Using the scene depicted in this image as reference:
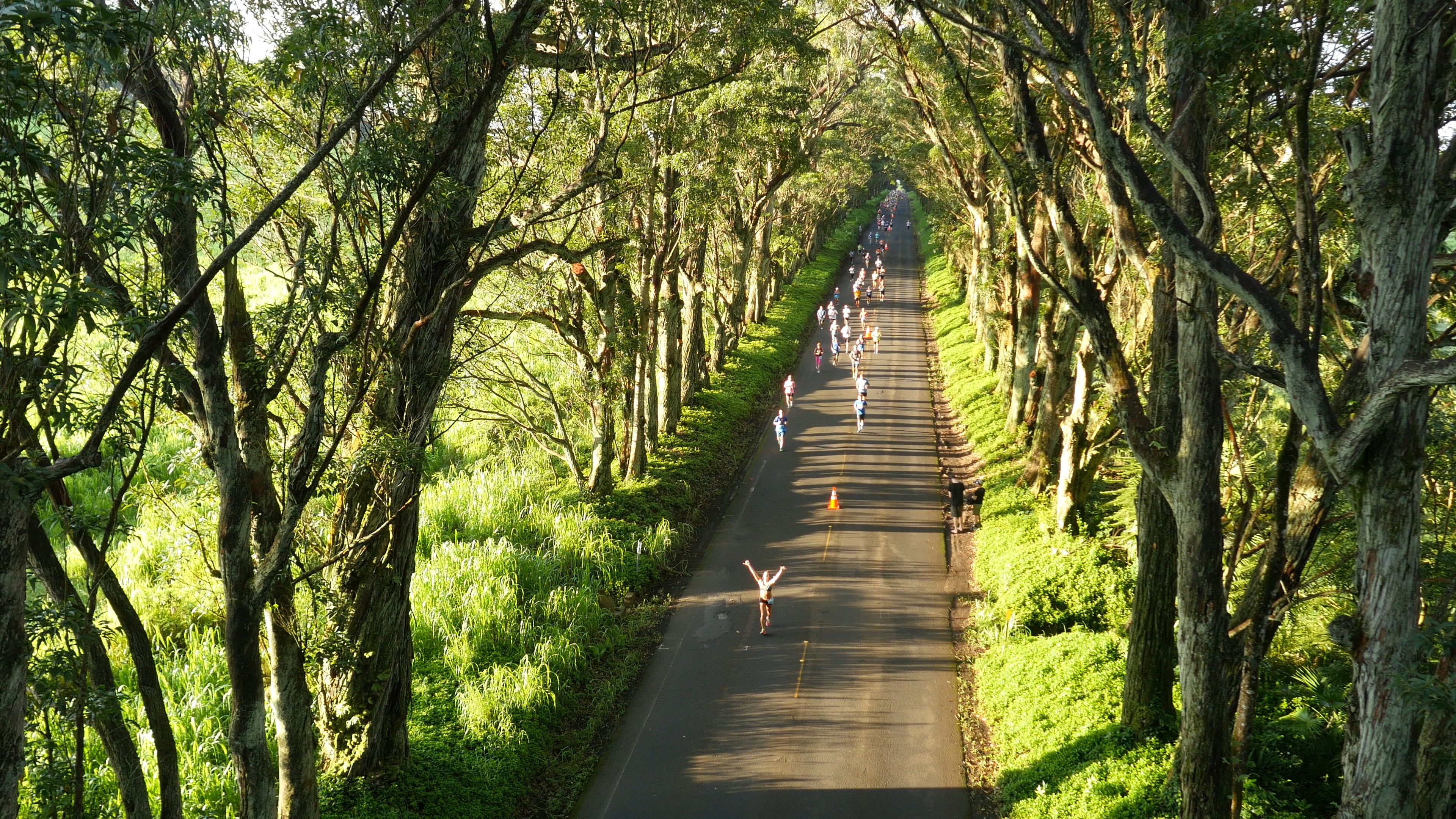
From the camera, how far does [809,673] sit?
49.6ft

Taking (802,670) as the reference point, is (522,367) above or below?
above

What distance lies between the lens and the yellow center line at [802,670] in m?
14.5

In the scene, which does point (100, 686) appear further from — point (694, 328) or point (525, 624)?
point (694, 328)

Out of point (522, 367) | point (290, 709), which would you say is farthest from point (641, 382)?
point (290, 709)

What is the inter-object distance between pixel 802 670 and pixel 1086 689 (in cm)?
450

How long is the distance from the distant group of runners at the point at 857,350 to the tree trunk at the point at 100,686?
395 inches

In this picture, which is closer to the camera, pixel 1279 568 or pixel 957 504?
pixel 1279 568

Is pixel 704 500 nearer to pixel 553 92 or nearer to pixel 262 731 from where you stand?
pixel 553 92

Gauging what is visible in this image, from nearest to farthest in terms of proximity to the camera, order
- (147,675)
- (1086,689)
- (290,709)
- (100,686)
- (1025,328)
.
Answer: (100,686) → (147,675) → (290,709) → (1086,689) → (1025,328)

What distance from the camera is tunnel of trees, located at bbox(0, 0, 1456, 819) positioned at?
235 inches

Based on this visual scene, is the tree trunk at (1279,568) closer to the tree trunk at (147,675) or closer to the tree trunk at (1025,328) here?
the tree trunk at (147,675)

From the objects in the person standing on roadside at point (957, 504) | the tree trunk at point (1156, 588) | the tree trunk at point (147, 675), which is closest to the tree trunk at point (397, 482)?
the tree trunk at point (147, 675)

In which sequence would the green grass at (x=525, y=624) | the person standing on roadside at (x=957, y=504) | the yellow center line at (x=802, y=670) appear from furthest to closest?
the person standing on roadside at (x=957, y=504)
the yellow center line at (x=802, y=670)
the green grass at (x=525, y=624)

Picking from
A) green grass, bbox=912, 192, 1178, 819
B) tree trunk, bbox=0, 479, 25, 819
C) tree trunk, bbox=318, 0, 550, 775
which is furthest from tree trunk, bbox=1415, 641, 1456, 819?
tree trunk, bbox=0, 479, 25, 819
